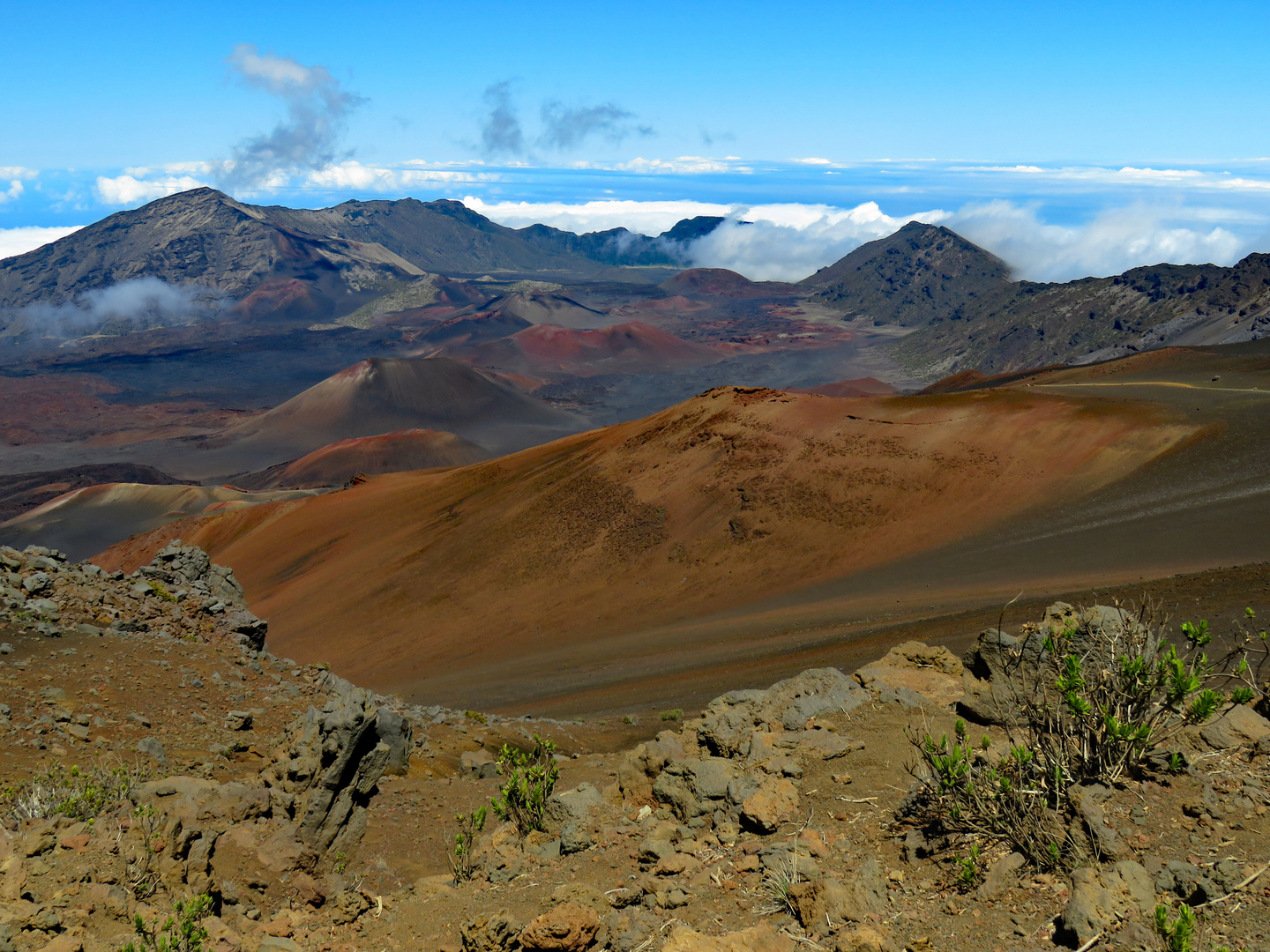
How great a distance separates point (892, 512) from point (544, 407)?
92662mm

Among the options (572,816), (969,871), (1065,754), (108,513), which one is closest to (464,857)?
(572,816)

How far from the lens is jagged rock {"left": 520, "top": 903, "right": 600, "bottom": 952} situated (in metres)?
4.68

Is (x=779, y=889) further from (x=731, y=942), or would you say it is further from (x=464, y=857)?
(x=464, y=857)

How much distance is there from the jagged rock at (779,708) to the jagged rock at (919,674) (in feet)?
1.04

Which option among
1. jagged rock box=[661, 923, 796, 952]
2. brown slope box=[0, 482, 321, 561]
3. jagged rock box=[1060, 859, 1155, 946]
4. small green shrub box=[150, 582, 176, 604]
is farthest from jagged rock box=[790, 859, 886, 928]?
brown slope box=[0, 482, 321, 561]

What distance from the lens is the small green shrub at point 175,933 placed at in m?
4.51

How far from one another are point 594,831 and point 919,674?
4600 mm

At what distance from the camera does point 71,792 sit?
7.20 meters

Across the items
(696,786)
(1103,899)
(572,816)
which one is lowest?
(572,816)

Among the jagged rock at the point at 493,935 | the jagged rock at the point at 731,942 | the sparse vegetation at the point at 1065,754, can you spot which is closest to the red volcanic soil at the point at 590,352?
the sparse vegetation at the point at 1065,754

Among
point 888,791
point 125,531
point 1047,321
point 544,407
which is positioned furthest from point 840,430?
point 1047,321

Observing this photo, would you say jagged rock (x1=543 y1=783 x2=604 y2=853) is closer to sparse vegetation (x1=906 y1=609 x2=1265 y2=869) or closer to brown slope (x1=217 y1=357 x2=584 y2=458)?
sparse vegetation (x1=906 y1=609 x2=1265 y2=869)

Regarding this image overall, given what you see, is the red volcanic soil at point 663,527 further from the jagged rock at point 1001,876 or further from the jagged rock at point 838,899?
the jagged rock at point 1001,876

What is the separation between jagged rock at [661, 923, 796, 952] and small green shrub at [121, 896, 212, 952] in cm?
268
